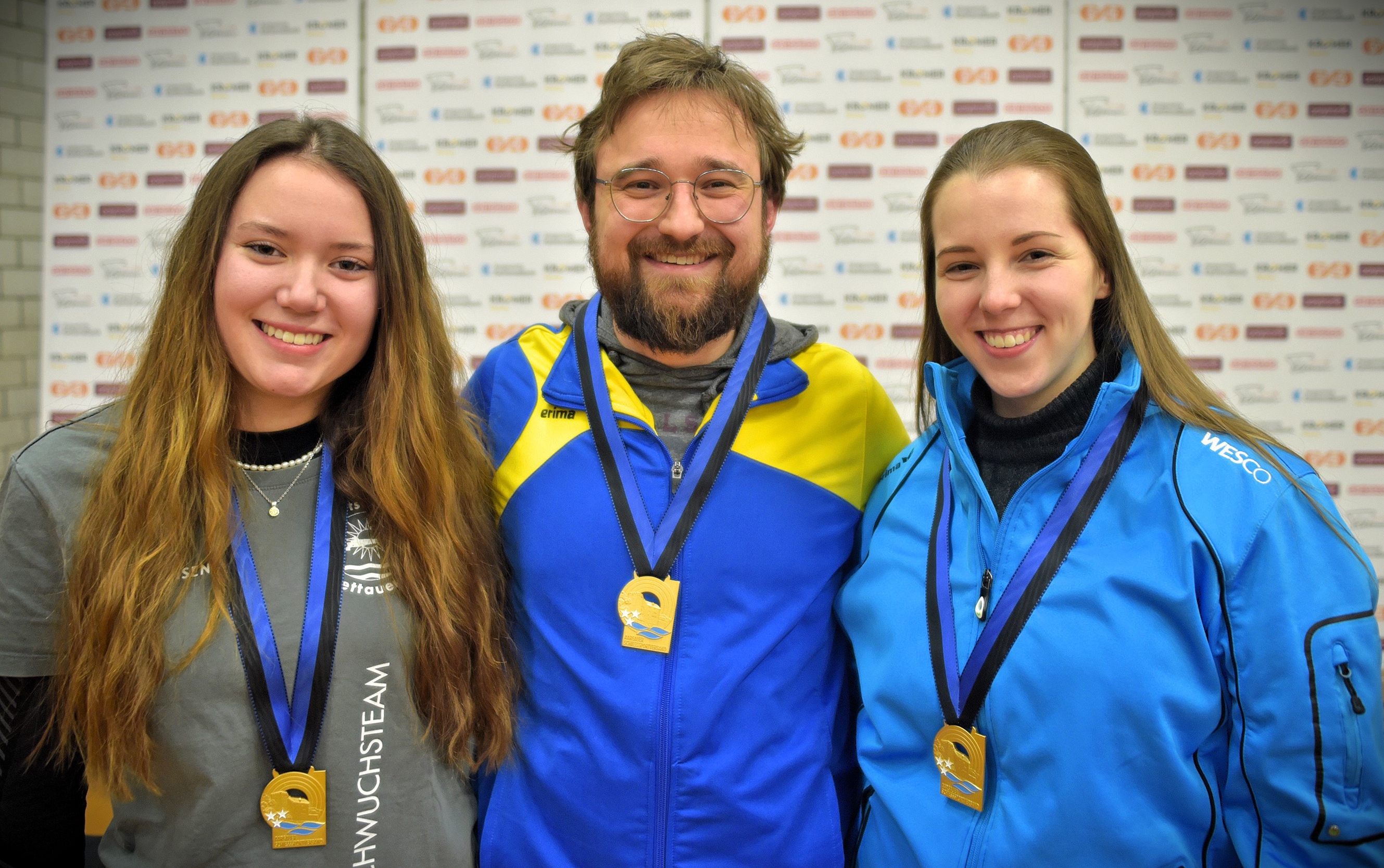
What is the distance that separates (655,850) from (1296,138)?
184 inches

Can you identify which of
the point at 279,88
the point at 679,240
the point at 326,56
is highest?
the point at 326,56

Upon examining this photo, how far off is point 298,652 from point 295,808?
245 millimetres

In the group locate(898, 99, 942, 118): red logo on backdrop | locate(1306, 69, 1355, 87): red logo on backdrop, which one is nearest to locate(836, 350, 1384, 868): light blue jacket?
locate(898, 99, 942, 118): red logo on backdrop

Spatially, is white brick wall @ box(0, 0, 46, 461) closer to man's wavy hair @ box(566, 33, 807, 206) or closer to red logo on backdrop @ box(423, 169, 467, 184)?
red logo on backdrop @ box(423, 169, 467, 184)

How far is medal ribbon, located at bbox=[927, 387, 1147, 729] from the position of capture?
1.26 meters

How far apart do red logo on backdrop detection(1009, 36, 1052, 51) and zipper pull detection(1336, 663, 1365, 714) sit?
370 cm

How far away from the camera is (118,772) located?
1207 millimetres

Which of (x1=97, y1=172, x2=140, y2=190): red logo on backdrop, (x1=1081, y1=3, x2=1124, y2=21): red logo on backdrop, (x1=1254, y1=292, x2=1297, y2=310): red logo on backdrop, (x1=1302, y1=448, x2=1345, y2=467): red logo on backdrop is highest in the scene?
(x1=1081, y1=3, x2=1124, y2=21): red logo on backdrop

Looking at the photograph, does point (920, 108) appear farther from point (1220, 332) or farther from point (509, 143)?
point (509, 143)

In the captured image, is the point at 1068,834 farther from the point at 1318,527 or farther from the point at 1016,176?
the point at 1016,176

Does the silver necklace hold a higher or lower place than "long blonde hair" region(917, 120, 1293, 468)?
lower

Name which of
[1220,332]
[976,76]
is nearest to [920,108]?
[976,76]

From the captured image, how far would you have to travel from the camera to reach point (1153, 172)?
13.0 ft

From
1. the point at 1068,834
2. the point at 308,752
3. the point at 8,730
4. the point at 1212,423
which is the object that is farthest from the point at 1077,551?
the point at 8,730
